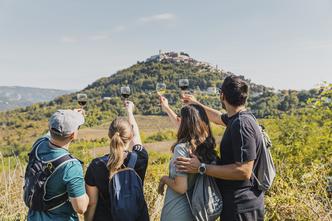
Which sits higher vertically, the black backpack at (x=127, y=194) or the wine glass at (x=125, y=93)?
the wine glass at (x=125, y=93)

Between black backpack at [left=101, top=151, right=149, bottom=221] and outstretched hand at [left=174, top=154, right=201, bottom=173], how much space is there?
14.2 inches

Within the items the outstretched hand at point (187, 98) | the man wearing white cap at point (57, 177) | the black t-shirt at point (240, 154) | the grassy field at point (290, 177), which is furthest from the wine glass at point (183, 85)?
the man wearing white cap at point (57, 177)

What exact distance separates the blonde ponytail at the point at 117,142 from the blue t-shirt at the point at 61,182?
9.3 inches

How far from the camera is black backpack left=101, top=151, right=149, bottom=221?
7.82ft

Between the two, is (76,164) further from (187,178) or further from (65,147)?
(187,178)

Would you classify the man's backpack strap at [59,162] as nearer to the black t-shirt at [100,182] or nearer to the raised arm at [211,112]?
the black t-shirt at [100,182]

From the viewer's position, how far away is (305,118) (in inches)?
264

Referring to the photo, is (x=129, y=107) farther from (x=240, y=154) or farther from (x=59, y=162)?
(x=240, y=154)

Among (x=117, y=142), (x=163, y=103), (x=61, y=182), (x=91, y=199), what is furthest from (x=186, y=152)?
(x=163, y=103)

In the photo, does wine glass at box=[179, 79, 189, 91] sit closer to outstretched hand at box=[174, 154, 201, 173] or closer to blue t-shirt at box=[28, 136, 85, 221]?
outstretched hand at box=[174, 154, 201, 173]

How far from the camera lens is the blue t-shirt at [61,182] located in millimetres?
2162

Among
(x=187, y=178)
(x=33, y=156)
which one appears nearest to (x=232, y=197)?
(x=187, y=178)

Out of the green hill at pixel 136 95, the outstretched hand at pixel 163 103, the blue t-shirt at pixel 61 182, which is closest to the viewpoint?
the blue t-shirt at pixel 61 182

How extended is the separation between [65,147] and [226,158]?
3.37 ft
